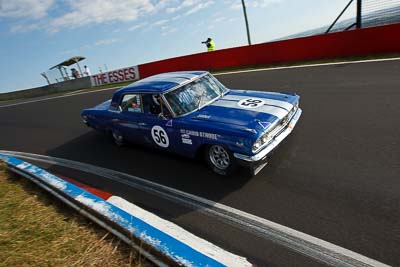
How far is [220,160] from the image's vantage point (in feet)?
14.8

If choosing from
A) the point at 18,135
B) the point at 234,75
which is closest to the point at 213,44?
the point at 234,75

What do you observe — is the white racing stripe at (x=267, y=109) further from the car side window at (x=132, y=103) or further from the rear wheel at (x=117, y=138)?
the rear wheel at (x=117, y=138)

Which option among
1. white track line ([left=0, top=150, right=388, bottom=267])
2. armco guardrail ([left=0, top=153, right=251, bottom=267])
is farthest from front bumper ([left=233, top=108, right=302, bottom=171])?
armco guardrail ([left=0, top=153, right=251, bottom=267])

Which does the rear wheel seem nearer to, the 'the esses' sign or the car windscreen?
the car windscreen

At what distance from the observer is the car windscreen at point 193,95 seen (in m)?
4.92

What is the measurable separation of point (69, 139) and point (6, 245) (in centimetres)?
505

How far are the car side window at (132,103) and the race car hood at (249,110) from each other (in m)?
1.29

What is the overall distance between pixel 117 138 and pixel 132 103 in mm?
1256

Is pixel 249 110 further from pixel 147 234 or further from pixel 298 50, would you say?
pixel 298 50

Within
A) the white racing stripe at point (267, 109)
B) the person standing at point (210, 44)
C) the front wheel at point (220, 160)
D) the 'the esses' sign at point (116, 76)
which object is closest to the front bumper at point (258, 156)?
the front wheel at point (220, 160)

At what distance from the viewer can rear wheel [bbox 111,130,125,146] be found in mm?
6375

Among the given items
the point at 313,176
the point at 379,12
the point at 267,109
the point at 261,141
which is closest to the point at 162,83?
the point at 267,109

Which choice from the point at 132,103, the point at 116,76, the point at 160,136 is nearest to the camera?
the point at 160,136

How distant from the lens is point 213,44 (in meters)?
17.0
